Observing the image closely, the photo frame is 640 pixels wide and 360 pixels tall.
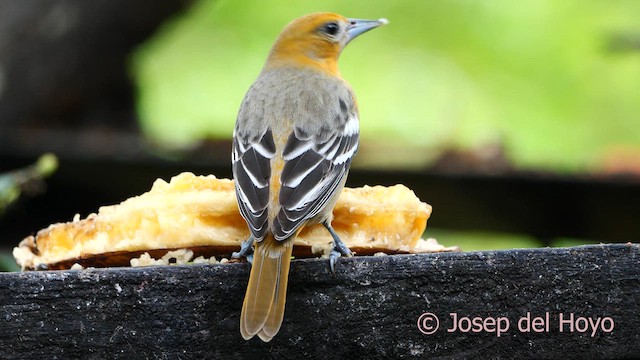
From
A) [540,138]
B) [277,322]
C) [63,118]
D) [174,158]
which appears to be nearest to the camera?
[277,322]

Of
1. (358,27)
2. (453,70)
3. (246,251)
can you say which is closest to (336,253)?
(246,251)

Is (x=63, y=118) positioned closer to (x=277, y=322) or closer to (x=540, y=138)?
(x=540, y=138)

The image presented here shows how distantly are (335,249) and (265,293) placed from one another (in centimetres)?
42

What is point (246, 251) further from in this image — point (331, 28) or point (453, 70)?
point (453, 70)

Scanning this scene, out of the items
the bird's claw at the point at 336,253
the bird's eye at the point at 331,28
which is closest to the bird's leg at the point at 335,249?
the bird's claw at the point at 336,253

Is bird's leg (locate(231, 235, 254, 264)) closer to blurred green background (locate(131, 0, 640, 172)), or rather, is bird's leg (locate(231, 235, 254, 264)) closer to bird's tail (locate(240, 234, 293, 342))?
bird's tail (locate(240, 234, 293, 342))

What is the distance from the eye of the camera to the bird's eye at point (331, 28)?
14.4 ft

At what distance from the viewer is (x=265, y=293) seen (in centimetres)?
242

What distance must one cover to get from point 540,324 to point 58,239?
1368 mm

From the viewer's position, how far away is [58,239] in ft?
9.59

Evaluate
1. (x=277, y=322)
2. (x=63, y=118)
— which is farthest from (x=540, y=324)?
(x=63, y=118)

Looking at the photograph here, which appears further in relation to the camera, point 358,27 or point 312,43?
point 358,27

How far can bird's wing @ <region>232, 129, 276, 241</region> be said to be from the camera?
112 inches

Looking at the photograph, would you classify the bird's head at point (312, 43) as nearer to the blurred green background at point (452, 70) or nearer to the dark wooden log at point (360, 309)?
the dark wooden log at point (360, 309)
